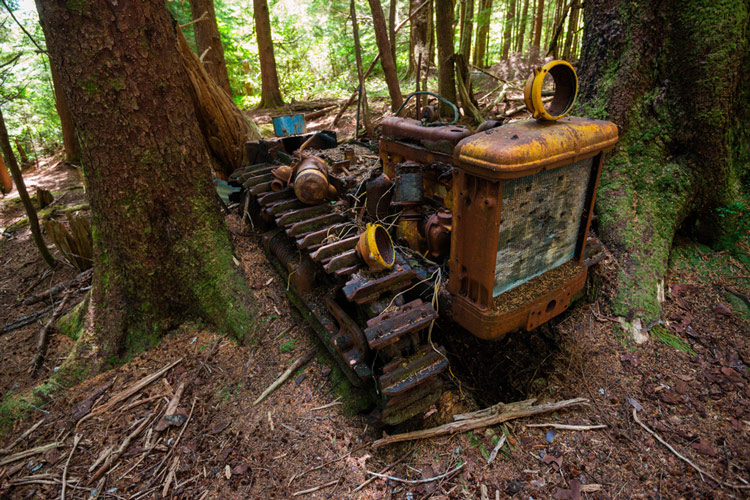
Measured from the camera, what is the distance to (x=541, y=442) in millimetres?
2461

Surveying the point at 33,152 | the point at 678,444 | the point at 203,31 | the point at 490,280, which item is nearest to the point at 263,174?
the point at 490,280

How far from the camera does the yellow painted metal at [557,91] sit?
2260 mm

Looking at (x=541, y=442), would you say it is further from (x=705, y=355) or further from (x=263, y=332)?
(x=263, y=332)

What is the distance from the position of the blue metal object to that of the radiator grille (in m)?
4.92

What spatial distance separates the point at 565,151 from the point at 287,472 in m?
2.60

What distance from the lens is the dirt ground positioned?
7.58 feet

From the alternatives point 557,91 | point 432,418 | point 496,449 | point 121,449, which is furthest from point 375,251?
point 121,449

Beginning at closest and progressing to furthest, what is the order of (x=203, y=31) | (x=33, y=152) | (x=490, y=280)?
(x=490, y=280) < (x=203, y=31) < (x=33, y=152)

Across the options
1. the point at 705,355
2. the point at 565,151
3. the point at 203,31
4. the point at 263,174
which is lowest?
the point at 705,355

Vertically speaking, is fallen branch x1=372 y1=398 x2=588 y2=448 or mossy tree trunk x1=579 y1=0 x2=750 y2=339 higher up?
mossy tree trunk x1=579 y1=0 x2=750 y2=339

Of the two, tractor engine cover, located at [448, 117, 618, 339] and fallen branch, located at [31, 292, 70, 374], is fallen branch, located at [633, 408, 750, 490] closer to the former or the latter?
tractor engine cover, located at [448, 117, 618, 339]

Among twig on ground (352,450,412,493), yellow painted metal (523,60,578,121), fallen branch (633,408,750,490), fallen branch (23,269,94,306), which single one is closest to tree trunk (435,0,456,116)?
yellow painted metal (523,60,578,121)

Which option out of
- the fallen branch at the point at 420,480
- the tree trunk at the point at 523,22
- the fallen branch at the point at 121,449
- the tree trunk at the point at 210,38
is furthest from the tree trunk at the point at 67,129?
the tree trunk at the point at 523,22

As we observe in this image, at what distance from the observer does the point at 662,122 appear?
12.0 feet
